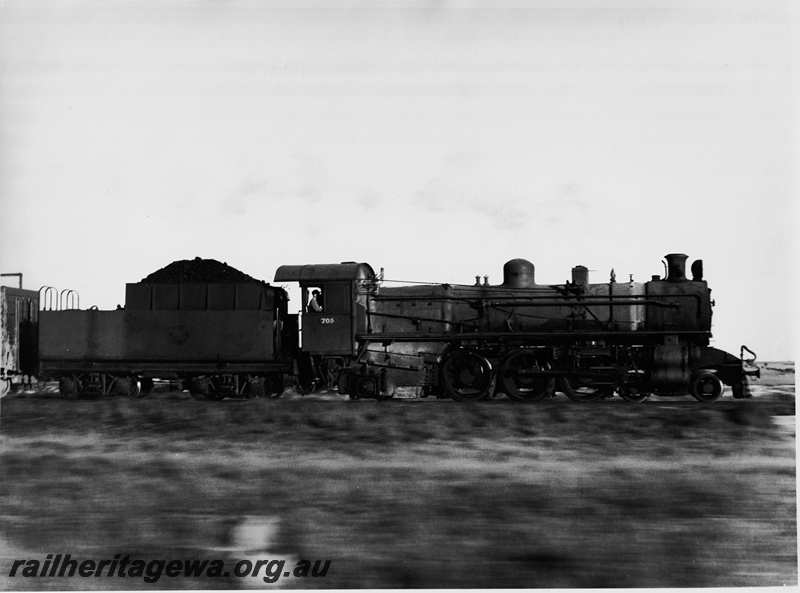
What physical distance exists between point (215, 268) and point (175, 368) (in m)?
2.22

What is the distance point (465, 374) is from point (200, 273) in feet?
19.0

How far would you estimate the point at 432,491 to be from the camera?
26.1 ft

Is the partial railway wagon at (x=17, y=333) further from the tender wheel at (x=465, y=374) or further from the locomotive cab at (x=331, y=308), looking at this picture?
the tender wheel at (x=465, y=374)

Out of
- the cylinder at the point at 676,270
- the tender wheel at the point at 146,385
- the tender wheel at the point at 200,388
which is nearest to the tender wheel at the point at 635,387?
the cylinder at the point at 676,270

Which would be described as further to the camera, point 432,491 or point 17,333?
point 17,333

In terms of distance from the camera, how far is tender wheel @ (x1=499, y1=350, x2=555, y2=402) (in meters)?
13.1

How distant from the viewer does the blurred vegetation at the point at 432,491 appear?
6.77 metres

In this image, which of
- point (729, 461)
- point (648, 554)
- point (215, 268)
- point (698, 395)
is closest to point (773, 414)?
point (729, 461)

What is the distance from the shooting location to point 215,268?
14.4 m

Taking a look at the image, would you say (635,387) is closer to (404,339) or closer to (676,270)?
(676,270)

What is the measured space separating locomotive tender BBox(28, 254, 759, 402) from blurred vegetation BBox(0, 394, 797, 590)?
2.24m

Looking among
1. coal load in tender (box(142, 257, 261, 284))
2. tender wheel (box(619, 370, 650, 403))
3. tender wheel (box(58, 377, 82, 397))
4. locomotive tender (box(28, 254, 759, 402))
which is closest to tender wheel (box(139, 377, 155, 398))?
locomotive tender (box(28, 254, 759, 402))

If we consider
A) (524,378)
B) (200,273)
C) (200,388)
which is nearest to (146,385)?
(200,388)

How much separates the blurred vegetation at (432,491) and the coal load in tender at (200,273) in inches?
156
